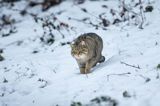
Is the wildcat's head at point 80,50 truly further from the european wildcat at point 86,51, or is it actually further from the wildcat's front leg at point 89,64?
the wildcat's front leg at point 89,64

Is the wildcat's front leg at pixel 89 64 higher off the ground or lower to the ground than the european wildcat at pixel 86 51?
lower

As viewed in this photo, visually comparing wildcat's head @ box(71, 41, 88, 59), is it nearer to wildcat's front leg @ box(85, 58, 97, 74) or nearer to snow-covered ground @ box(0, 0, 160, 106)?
wildcat's front leg @ box(85, 58, 97, 74)

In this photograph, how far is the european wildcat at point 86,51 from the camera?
303 inches

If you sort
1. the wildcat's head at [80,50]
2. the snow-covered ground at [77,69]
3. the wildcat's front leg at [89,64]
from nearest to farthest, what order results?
the snow-covered ground at [77,69] < the wildcat's head at [80,50] < the wildcat's front leg at [89,64]

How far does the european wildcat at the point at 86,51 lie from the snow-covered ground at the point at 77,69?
178 millimetres

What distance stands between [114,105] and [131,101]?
26 cm

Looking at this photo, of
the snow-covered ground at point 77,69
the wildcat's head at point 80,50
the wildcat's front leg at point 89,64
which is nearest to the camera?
the snow-covered ground at point 77,69

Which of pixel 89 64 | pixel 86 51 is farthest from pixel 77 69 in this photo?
pixel 86 51

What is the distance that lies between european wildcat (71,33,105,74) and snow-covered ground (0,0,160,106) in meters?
0.18

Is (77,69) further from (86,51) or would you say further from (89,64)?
(86,51)

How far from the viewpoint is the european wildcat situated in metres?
7.70

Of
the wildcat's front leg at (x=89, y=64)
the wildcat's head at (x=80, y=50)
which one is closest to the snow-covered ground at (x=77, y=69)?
the wildcat's front leg at (x=89, y=64)

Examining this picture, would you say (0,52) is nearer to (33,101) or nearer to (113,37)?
(113,37)

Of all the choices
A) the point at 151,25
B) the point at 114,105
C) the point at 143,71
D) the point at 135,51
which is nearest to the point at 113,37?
the point at 151,25
